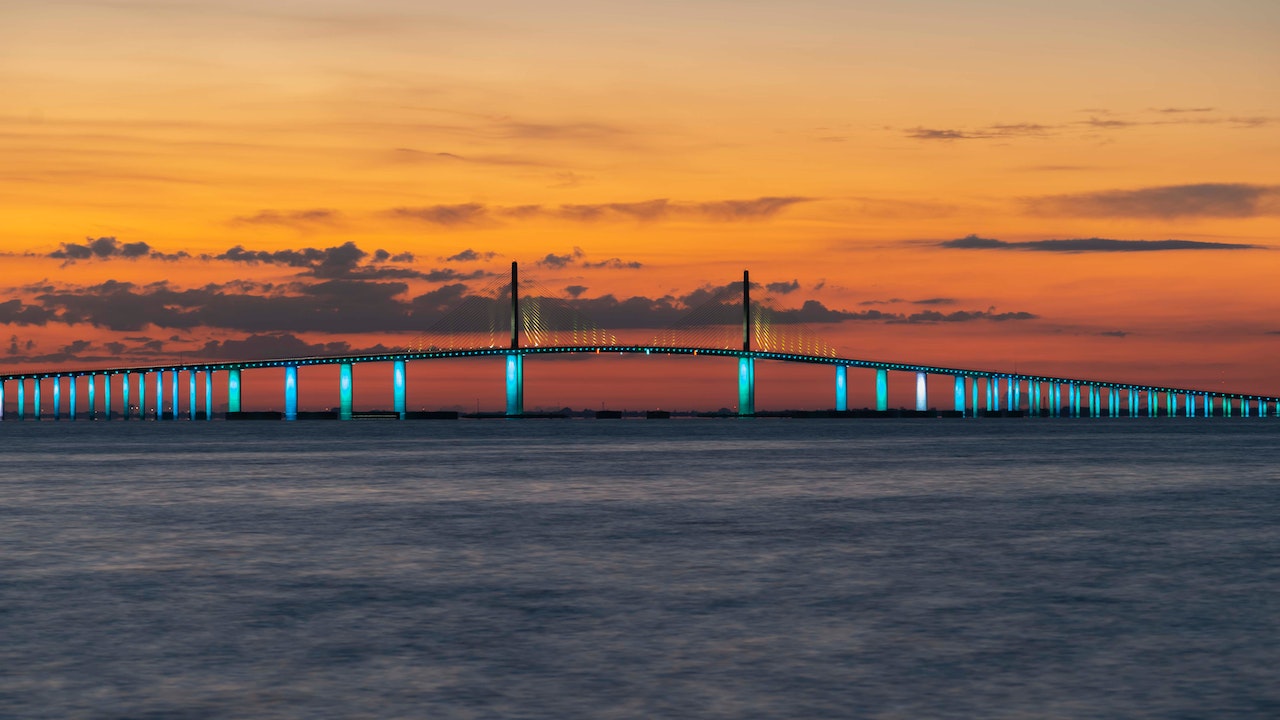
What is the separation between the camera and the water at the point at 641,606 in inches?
527

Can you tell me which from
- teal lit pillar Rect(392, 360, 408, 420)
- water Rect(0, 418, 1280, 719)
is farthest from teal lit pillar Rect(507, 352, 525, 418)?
water Rect(0, 418, 1280, 719)

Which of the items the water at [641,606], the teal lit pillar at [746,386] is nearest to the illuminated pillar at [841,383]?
the teal lit pillar at [746,386]

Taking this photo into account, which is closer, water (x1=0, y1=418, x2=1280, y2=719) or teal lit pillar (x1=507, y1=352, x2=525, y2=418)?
water (x1=0, y1=418, x2=1280, y2=719)

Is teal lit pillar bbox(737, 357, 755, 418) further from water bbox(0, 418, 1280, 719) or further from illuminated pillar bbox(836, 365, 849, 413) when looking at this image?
water bbox(0, 418, 1280, 719)

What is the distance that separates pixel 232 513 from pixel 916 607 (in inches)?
907

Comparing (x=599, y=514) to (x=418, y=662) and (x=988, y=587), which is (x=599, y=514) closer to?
(x=988, y=587)

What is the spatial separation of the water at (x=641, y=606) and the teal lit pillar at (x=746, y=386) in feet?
442

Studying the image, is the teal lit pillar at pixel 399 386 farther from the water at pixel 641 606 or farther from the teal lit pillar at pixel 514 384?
the water at pixel 641 606

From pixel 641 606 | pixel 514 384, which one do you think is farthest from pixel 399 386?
pixel 641 606

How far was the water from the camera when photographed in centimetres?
1338

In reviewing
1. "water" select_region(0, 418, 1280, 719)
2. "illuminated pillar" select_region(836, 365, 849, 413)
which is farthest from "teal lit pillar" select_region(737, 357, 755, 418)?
"water" select_region(0, 418, 1280, 719)

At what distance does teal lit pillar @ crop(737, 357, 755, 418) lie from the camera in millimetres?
180000

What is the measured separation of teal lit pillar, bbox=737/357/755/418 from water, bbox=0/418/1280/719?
442 feet

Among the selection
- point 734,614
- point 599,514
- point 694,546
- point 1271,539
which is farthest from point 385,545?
point 1271,539
